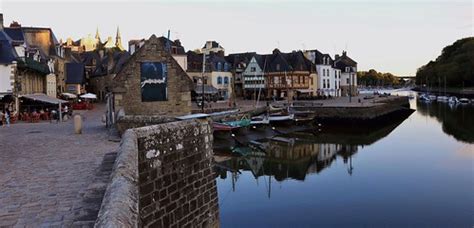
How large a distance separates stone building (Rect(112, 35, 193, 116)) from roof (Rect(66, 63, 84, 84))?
34.8 metres

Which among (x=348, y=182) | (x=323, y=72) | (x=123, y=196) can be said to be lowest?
(x=348, y=182)

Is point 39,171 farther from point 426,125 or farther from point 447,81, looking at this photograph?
point 447,81

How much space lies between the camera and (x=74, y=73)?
5362cm

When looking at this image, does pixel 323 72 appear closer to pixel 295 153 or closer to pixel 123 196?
pixel 295 153

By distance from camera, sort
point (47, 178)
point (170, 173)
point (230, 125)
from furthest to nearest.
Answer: point (230, 125) < point (47, 178) < point (170, 173)

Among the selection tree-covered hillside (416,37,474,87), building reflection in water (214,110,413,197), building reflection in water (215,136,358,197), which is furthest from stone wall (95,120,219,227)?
tree-covered hillside (416,37,474,87)

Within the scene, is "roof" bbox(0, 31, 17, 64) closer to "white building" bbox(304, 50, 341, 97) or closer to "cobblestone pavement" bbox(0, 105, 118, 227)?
"cobblestone pavement" bbox(0, 105, 118, 227)

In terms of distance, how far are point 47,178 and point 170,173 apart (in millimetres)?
2518

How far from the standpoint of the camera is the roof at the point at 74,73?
52.5 metres

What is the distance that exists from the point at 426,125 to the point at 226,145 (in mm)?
25069

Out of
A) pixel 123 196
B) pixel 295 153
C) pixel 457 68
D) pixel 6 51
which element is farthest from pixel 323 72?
pixel 123 196

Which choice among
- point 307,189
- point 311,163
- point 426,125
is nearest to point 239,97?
point 426,125

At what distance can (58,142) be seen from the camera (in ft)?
50.6

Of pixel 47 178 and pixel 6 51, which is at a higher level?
pixel 6 51
